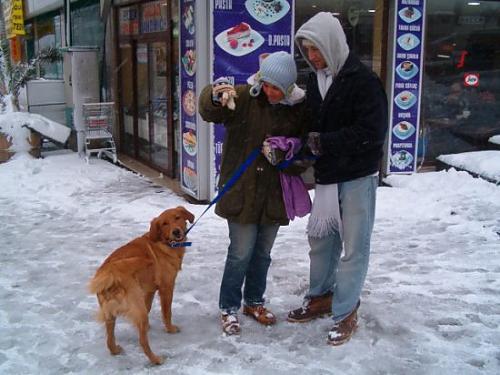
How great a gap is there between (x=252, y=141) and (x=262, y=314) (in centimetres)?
123

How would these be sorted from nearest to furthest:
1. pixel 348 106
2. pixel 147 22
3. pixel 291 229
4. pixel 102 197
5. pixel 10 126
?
pixel 348 106 → pixel 291 229 → pixel 102 197 → pixel 147 22 → pixel 10 126

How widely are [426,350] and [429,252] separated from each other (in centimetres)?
191

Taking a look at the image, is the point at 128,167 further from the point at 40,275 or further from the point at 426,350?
the point at 426,350

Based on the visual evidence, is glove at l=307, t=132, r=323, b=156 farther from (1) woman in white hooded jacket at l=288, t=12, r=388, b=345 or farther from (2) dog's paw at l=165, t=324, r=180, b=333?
(2) dog's paw at l=165, t=324, r=180, b=333

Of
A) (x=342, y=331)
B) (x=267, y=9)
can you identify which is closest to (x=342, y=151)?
(x=342, y=331)

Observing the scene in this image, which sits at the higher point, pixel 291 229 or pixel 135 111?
pixel 135 111

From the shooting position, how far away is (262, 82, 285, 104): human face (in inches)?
137

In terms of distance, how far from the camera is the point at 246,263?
3.75 meters

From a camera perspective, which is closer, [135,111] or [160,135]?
[160,135]

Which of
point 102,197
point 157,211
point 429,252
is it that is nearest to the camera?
point 429,252


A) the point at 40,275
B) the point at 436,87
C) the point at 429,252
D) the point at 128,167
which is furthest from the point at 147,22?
the point at 429,252

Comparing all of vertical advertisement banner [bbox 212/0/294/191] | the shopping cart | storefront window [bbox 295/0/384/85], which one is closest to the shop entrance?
the shopping cart

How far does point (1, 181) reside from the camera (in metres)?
7.97

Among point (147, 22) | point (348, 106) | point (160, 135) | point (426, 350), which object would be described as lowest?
point (426, 350)
